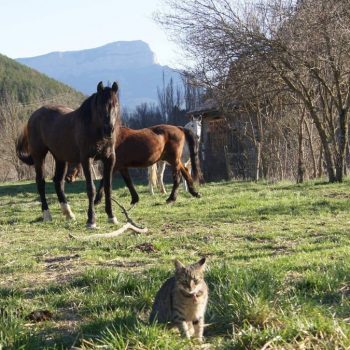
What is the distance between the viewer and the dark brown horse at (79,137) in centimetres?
1030

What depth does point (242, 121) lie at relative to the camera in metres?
27.3

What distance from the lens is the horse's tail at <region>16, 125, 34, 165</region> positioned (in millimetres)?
13766

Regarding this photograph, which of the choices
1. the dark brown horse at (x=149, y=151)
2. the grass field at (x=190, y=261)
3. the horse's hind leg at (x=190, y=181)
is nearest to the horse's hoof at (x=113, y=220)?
the grass field at (x=190, y=261)

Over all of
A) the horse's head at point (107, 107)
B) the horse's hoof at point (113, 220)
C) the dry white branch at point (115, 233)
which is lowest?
the dry white branch at point (115, 233)

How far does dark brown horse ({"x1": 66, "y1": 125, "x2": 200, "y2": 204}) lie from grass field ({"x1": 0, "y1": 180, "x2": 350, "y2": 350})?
2.27 m

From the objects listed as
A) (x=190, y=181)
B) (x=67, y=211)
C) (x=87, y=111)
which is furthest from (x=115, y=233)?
(x=190, y=181)

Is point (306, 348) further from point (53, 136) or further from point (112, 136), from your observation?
point (53, 136)

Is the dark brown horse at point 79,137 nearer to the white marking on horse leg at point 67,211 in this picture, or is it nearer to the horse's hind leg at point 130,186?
the white marking on horse leg at point 67,211

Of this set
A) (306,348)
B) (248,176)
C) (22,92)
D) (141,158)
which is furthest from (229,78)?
(22,92)

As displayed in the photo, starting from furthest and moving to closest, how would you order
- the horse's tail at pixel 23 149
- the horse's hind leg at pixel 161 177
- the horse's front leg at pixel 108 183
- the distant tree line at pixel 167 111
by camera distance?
the distant tree line at pixel 167 111
the horse's hind leg at pixel 161 177
the horse's tail at pixel 23 149
the horse's front leg at pixel 108 183

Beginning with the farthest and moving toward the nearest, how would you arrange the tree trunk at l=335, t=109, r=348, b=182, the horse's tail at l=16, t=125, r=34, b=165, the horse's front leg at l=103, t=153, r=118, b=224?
the tree trunk at l=335, t=109, r=348, b=182
the horse's tail at l=16, t=125, r=34, b=165
the horse's front leg at l=103, t=153, r=118, b=224

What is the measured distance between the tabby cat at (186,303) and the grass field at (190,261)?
14cm

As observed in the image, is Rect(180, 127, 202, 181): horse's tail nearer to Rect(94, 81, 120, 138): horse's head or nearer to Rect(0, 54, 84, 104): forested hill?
Rect(94, 81, 120, 138): horse's head

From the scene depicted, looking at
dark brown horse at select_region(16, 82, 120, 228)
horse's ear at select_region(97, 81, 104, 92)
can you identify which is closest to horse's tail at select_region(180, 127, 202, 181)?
dark brown horse at select_region(16, 82, 120, 228)
